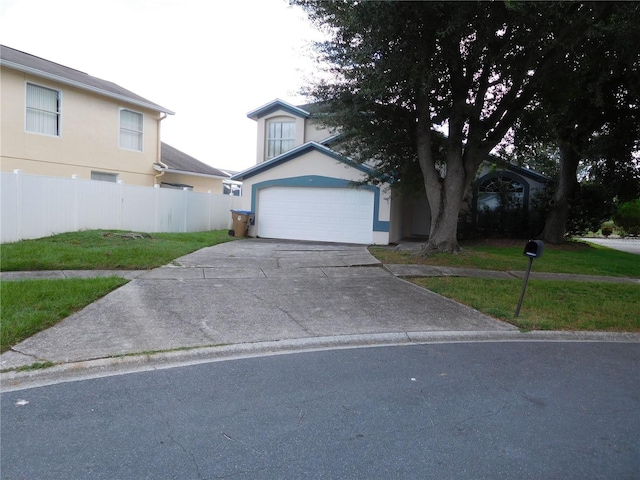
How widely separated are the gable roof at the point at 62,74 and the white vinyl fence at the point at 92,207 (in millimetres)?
4756

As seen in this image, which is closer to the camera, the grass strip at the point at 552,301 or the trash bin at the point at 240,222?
the grass strip at the point at 552,301

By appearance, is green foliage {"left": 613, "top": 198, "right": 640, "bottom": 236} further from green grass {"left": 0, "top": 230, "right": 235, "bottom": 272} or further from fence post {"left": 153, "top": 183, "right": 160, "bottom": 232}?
green grass {"left": 0, "top": 230, "right": 235, "bottom": 272}

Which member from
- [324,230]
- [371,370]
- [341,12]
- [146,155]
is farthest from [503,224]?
[371,370]

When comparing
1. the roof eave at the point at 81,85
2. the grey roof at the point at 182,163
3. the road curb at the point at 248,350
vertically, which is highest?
the roof eave at the point at 81,85

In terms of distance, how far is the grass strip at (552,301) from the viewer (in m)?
7.60

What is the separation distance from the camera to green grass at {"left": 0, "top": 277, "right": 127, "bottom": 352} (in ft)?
19.0

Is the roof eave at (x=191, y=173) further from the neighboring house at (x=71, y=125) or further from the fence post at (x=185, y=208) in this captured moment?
the fence post at (x=185, y=208)

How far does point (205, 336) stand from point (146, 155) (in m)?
17.2

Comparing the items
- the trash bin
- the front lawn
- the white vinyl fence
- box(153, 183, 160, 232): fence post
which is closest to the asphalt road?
the front lawn

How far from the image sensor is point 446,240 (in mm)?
13336

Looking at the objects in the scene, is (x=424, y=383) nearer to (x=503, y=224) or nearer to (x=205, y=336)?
(x=205, y=336)

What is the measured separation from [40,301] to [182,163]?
63.6 feet


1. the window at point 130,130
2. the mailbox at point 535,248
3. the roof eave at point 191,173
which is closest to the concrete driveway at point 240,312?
the mailbox at point 535,248

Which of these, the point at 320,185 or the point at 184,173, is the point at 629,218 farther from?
the point at 184,173
